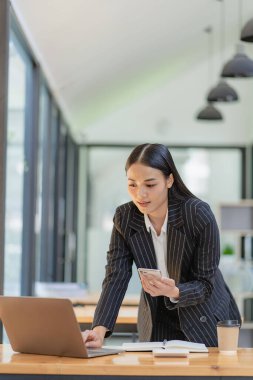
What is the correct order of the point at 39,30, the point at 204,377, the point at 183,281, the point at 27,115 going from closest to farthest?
the point at 204,377
the point at 183,281
the point at 39,30
the point at 27,115

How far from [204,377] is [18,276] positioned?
411 centimetres

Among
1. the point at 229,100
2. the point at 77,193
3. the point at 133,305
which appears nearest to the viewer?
the point at 133,305

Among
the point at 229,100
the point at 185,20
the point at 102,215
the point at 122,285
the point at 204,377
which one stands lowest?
the point at 204,377

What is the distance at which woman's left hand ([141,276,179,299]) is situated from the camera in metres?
2.92

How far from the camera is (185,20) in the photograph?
→ 9.16 meters

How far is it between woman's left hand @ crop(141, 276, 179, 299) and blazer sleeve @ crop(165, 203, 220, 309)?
0.12 meters

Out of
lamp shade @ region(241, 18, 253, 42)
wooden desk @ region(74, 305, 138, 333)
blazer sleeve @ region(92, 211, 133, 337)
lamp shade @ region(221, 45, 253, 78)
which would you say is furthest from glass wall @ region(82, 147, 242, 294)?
blazer sleeve @ region(92, 211, 133, 337)

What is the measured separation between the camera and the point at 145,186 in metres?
3.11

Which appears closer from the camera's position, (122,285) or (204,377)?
(204,377)

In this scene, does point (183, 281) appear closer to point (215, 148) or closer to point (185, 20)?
point (185, 20)

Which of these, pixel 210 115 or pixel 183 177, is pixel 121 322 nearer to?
pixel 210 115

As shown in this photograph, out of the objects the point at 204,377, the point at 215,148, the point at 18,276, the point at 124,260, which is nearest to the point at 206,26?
the point at 215,148

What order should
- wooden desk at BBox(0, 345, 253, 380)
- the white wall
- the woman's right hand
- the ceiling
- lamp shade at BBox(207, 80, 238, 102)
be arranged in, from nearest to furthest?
wooden desk at BBox(0, 345, 253, 380) < the woman's right hand < the ceiling < lamp shade at BBox(207, 80, 238, 102) < the white wall

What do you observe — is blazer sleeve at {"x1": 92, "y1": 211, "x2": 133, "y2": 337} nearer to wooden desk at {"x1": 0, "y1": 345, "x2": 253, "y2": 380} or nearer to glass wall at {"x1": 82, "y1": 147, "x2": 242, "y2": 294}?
wooden desk at {"x1": 0, "y1": 345, "x2": 253, "y2": 380}
